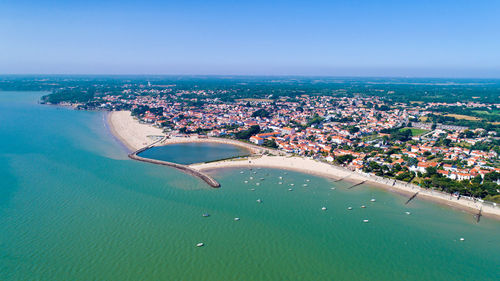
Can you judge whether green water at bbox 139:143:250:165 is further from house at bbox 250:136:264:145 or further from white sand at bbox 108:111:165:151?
white sand at bbox 108:111:165:151

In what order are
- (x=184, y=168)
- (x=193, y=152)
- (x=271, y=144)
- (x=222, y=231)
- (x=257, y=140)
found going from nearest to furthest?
1. (x=222, y=231)
2. (x=184, y=168)
3. (x=193, y=152)
4. (x=271, y=144)
5. (x=257, y=140)

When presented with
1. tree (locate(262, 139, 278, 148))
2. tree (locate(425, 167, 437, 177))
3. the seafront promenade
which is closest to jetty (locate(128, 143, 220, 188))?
the seafront promenade

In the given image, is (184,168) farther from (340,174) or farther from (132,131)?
(132,131)

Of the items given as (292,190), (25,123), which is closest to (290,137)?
(292,190)

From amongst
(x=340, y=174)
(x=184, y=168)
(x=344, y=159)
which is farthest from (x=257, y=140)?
(x=340, y=174)

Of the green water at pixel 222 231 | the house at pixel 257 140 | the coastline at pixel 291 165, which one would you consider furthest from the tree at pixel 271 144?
the green water at pixel 222 231

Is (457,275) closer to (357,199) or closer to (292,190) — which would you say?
(357,199)
